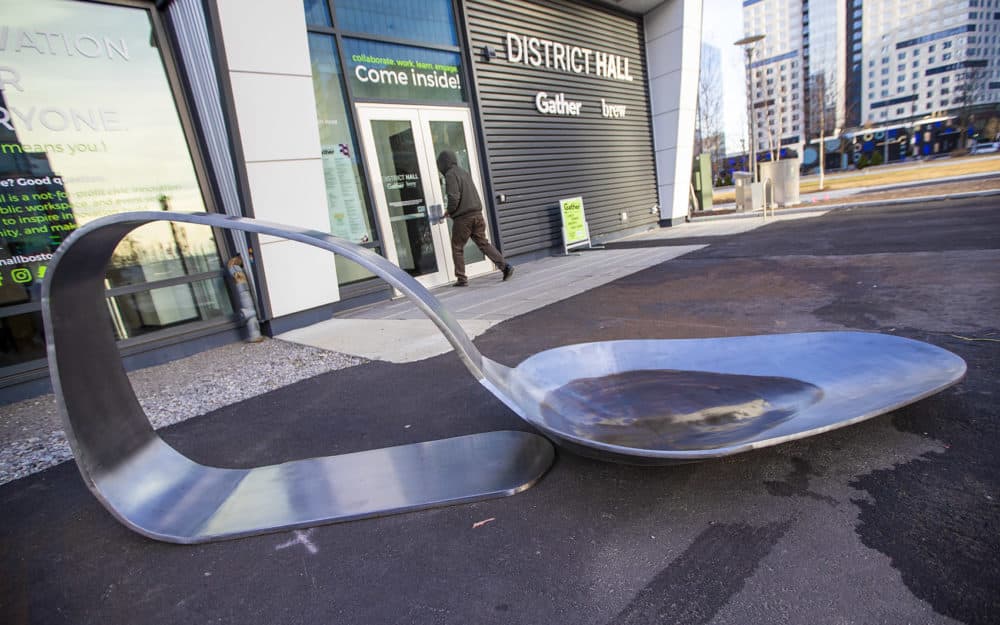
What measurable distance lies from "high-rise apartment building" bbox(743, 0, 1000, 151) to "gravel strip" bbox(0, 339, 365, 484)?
328ft

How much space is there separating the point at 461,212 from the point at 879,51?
12578cm

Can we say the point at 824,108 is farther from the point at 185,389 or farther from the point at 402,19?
the point at 185,389

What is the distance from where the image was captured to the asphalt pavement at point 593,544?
1.50 m

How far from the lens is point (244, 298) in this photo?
231 inches

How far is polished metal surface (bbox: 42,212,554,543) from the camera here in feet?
7.22

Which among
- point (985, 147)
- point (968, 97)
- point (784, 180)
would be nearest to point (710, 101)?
point (985, 147)

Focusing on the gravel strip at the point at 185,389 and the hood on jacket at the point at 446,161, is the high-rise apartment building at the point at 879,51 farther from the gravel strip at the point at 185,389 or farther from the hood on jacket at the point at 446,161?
the gravel strip at the point at 185,389

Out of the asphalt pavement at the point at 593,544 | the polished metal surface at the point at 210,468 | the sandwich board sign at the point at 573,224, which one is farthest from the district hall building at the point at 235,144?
the asphalt pavement at the point at 593,544

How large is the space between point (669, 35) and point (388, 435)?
13.3 m

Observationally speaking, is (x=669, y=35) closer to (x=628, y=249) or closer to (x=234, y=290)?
(x=628, y=249)

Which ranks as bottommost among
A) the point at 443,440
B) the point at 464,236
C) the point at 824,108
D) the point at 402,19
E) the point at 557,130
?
the point at 443,440

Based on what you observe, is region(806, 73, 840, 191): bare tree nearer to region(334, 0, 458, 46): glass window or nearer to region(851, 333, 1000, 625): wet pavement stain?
region(334, 0, 458, 46): glass window

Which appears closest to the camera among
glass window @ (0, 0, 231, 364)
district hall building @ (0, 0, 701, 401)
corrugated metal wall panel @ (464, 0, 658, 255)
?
glass window @ (0, 0, 231, 364)

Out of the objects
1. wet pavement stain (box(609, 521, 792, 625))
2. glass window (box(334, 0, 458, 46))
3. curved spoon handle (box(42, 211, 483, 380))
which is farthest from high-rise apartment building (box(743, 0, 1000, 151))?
wet pavement stain (box(609, 521, 792, 625))
